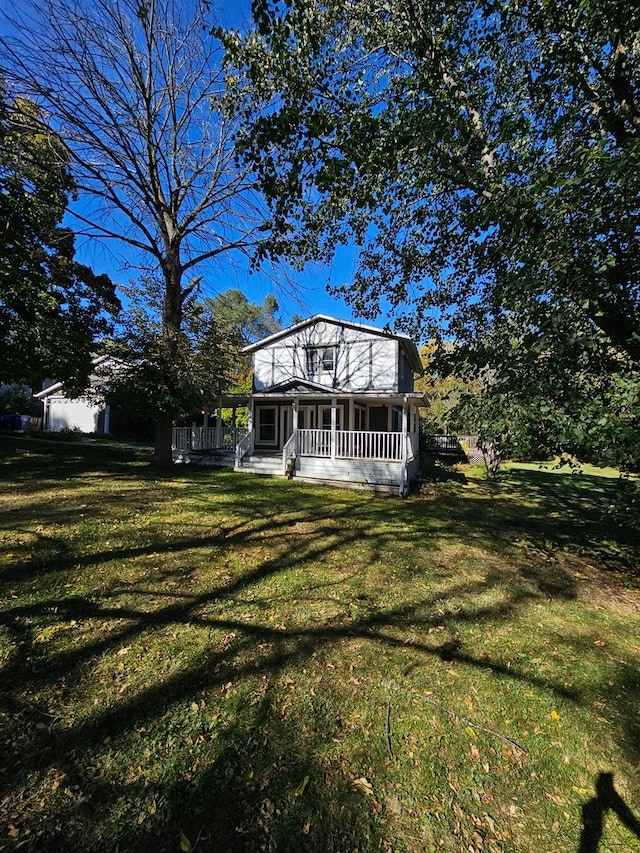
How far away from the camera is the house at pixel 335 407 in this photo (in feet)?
38.1

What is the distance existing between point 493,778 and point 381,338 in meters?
13.9

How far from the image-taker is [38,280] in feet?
35.4

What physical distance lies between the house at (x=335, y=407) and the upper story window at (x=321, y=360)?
0.15ft

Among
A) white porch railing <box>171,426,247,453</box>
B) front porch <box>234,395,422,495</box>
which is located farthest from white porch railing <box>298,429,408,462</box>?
white porch railing <box>171,426,247,453</box>

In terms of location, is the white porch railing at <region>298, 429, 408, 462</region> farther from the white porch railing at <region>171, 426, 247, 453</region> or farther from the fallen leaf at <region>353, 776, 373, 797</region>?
the fallen leaf at <region>353, 776, 373, 797</region>

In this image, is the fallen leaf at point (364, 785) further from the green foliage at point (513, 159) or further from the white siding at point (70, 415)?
the white siding at point (70, 415)

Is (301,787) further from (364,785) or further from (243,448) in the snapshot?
(243,448)

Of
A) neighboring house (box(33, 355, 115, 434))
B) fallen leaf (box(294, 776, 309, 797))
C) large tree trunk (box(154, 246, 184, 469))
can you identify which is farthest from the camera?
neighboring house (box(33, 355, 115, 434))

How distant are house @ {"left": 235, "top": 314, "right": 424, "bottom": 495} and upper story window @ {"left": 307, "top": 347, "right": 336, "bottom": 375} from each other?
0.15 feet

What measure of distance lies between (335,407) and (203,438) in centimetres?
618

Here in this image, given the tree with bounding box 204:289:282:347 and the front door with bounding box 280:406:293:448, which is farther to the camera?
the tree with bounding box 204:289:282:347

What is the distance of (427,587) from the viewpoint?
4363 millimetres

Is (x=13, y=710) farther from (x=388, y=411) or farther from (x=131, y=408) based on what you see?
(x=388, y=411)

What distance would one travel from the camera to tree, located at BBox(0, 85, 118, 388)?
398 inches
